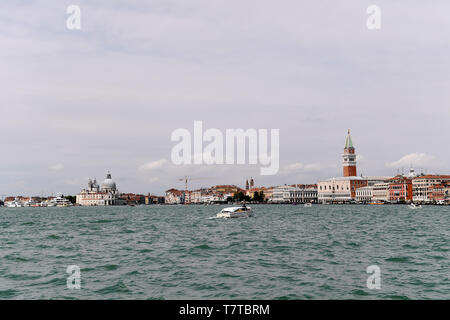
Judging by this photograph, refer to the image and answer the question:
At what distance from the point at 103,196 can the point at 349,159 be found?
101255 mm

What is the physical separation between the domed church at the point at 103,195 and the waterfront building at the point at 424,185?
121 m

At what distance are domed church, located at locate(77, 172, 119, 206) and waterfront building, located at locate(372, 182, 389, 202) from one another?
107126 millimetres

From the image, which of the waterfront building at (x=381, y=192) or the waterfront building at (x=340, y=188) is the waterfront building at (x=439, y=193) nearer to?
the waterfront building at (x=381, y=192)

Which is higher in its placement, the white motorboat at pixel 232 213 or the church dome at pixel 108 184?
the church dome at pixel 108 184

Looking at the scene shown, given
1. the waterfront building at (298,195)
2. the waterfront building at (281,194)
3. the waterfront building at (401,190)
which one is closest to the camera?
the waterfront building at (401,190)

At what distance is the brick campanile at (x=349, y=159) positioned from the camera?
531 ft

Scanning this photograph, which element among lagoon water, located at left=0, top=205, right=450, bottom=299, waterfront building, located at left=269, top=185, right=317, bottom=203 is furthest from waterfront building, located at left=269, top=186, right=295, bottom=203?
lagoon water, located at left=0, top=205, right=450, bottom=299

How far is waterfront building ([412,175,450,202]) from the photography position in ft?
387

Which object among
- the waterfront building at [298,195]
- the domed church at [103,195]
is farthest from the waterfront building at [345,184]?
the domed church at [103,195]

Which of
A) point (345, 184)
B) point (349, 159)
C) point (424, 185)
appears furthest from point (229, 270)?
point (349, 159)

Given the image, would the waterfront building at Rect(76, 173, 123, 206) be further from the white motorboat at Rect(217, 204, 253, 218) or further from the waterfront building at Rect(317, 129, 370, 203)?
the white motorboat at Rect(217, 204, 253, 218)

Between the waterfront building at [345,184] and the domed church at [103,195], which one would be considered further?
the domed church at [103,195]

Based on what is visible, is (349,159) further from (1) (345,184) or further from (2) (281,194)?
(2) (281,194)
